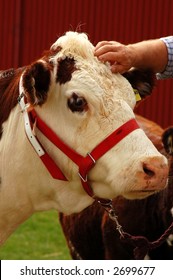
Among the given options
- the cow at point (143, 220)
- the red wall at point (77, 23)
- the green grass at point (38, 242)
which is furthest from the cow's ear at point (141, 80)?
the red wall at point (77, 23)

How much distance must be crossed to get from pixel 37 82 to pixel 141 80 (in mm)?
606

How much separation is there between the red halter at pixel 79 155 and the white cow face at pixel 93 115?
19 mm

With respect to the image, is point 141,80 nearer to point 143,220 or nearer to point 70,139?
point 70,139

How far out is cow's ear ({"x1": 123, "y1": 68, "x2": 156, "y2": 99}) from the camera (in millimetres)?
4434

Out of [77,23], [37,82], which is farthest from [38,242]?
[77,23]

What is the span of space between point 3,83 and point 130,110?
0.70m

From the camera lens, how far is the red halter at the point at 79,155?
4.06 m

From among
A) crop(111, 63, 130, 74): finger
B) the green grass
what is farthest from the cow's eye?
the green grass

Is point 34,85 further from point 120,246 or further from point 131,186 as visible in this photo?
point 120,246

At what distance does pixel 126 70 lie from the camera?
171 inches

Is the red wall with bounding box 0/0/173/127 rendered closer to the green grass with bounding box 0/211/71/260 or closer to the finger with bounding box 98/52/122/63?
the green grass with bounding box 0/211/71/260

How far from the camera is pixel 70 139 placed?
4141mm

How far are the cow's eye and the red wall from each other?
1008 centimetres

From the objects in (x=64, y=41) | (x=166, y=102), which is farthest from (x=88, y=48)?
(x=166, y=102)
